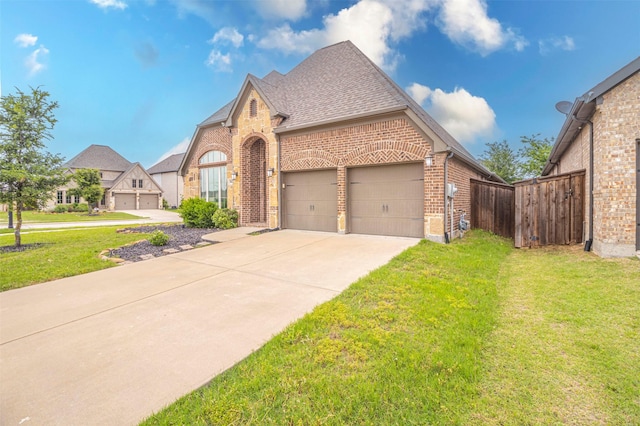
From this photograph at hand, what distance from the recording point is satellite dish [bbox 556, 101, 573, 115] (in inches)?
320

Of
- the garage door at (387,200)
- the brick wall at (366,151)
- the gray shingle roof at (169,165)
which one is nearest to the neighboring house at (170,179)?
the gray shingle roof at (169,165)

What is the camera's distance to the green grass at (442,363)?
2.12m

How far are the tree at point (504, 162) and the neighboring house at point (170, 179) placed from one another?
41311 mm

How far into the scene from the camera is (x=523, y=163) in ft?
99.6

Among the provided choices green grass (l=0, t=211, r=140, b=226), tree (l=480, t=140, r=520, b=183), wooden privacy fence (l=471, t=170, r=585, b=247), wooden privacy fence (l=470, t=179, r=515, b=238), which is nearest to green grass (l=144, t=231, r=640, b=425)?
wooden privacy fence (l=471, t=170, r=585, b=247)

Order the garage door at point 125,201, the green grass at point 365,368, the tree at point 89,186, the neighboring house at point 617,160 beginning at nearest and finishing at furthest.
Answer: the green grass at point 365,368 < the neighboring house at point 617,160 < the tree at point 89,186 < the garage door at point 125,201

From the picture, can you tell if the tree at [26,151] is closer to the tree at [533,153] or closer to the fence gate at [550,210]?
the fence gate at [550,210]

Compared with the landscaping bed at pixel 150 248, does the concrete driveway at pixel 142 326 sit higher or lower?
lower

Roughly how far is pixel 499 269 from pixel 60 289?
8.90 meters

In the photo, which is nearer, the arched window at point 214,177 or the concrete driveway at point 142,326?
the concrete driveway at point 142,326

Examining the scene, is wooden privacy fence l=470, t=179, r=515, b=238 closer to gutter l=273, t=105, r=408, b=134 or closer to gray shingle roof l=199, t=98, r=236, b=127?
gutter l=273, t=105, r=408, b=134

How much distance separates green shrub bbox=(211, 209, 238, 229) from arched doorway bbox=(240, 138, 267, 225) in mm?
347

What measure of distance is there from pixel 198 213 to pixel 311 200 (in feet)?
17.9

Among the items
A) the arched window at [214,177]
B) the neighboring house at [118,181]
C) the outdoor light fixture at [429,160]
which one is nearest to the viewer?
the outdoor light fixture at [429,160]
